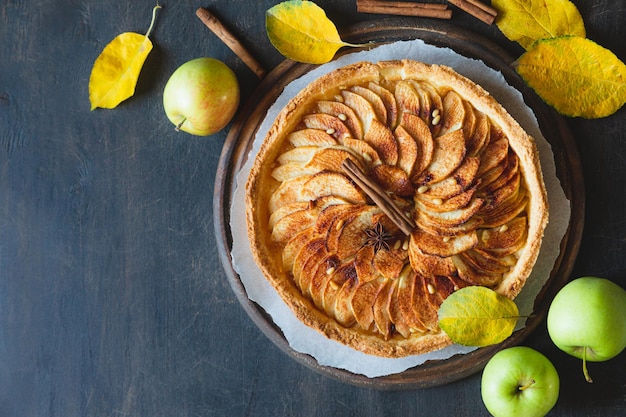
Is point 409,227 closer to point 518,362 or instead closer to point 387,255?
point 387,255

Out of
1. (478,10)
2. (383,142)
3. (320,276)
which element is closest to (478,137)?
(383,142)

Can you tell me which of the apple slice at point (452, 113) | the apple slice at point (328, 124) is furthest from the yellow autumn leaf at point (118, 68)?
the apple slice at point (452, 113)

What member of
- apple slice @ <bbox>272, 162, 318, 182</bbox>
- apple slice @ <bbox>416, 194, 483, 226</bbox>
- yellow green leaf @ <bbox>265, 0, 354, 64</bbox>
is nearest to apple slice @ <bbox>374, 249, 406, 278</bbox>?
apple slice @ <bbox>416, 194, 483, 226</bbox>

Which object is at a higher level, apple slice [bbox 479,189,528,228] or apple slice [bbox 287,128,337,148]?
apple slice [bbox 287,128,337,148]

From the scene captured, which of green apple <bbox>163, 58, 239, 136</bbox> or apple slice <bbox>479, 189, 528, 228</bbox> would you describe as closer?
apple slice <bbox>479, 189, 528, 228</bbox>

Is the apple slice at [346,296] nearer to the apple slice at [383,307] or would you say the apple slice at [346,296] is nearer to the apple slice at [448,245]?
the apple slice at [383,307]

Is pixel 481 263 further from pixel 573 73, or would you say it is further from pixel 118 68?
pixel 118 68

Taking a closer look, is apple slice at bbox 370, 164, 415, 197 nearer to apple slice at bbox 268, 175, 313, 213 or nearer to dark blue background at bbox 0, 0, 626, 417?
apple slice at bbox 268, 175, 313, 213

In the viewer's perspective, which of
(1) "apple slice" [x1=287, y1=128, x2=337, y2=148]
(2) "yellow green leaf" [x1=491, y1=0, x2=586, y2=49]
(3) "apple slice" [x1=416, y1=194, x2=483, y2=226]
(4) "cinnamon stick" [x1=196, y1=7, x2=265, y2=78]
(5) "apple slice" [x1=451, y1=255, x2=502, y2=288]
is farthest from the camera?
(4) "cinnamon stick" [x1=196, y1=7, x2=265, y2=78]
